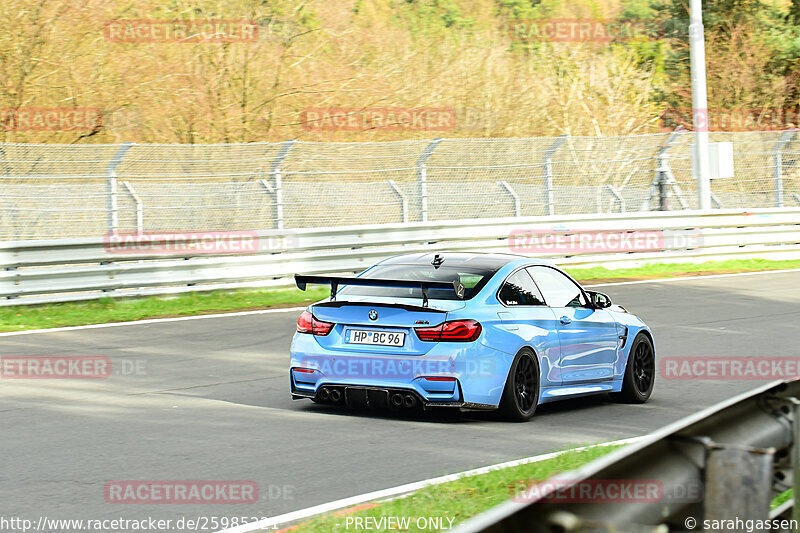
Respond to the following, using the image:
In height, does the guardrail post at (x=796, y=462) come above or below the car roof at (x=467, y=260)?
below

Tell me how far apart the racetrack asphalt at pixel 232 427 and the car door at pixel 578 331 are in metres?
0.37

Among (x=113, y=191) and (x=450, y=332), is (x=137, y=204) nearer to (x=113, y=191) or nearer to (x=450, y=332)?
(x=113, y=191)

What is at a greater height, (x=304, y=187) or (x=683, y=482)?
(x=304, y=187)

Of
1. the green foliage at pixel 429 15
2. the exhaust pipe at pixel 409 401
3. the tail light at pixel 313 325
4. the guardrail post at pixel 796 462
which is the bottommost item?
the exhaust pipe at pixel 409 401

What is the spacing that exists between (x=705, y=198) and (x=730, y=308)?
733 centimetres

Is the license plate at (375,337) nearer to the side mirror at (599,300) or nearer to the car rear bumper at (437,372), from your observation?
the car rear bumper at (437,372)

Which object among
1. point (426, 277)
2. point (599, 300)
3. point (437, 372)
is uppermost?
point (426, 277)

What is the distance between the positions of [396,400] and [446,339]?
0.64 meters

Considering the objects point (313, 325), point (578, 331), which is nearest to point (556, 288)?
point (578, 331)

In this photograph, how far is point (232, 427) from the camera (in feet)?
27.8

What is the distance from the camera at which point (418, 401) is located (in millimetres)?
8648

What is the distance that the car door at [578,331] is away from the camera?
9531 mm

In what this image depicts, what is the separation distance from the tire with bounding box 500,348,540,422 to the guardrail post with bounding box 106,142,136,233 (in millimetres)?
10102

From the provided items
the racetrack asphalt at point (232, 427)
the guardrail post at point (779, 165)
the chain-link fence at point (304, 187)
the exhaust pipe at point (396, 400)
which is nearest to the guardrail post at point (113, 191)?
A: the chain-link fence at point (304, 187)
